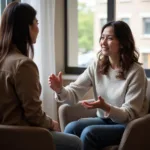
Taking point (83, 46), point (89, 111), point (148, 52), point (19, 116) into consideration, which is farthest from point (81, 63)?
point (19, 116)

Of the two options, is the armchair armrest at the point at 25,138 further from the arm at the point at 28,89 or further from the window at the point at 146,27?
the window at the point at 146,27

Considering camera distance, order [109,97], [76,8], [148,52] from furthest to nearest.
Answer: [76,8] < [148,52] < [109,97]

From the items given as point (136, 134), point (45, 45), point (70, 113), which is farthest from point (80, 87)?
point (45, 45)

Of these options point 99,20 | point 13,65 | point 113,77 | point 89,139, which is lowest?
point 89,139

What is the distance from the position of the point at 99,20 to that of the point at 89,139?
155cm

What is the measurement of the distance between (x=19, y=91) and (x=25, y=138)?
24cm

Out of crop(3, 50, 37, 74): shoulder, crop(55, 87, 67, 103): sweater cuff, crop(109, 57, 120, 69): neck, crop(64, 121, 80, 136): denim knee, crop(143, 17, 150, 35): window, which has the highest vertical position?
crop(143, 17, 150, 35): window

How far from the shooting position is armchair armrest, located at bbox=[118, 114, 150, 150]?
195cm

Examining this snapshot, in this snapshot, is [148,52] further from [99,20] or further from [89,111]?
[89,111]

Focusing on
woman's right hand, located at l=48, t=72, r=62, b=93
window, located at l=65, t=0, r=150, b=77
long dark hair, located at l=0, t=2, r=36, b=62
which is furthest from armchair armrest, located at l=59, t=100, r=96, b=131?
window, located at l=65, t=0, r=150, b=77

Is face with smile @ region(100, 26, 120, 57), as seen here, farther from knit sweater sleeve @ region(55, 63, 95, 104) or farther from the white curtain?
the white curtain

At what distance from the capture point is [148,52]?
3.12m

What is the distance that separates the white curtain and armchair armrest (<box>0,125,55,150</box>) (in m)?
1.31

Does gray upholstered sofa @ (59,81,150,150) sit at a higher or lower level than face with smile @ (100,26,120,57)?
lower
